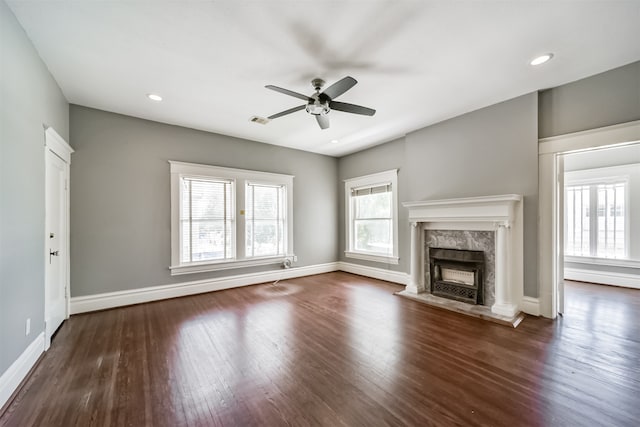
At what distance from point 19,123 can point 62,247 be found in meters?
1.90

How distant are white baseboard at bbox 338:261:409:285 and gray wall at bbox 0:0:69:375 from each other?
5.05 m

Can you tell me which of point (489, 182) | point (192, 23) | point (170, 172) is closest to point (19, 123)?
point (192, 23)

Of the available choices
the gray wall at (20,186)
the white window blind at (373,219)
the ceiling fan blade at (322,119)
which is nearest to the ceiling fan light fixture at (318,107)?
the ceiling fan blade at (322,119)

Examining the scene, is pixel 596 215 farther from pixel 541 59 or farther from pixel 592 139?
pixel 541 59

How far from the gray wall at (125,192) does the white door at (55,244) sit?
0.21m

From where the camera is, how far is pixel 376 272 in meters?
5.61

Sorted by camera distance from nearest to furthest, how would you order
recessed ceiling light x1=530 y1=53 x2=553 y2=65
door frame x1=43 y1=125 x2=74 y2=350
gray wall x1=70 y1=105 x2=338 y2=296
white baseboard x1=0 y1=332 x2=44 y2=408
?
white baseboard x1=0 y1=332 x2=44 y2=408 < recessed ceiling light x1=530 y1=53 x2=553 y2=65 < door frame x1=43 y1=125 x2=74 y2=350 < gray wall x1=70 y1=105 x2=338 y2=296

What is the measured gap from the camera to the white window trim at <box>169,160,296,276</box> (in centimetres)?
434

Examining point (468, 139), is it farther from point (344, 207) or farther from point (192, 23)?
point (192, 23)

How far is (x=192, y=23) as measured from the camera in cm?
214

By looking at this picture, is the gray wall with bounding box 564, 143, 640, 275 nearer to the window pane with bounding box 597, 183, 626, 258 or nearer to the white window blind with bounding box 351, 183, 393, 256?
the window pane with bounding box 597, 183, 626, 258

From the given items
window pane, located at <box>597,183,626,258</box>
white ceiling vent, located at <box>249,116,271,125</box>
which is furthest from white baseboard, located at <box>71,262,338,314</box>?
window pane, located at <box>597,183,626,258</box>

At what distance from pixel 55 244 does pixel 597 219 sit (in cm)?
920

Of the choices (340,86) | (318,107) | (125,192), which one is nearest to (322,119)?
(318,107)
